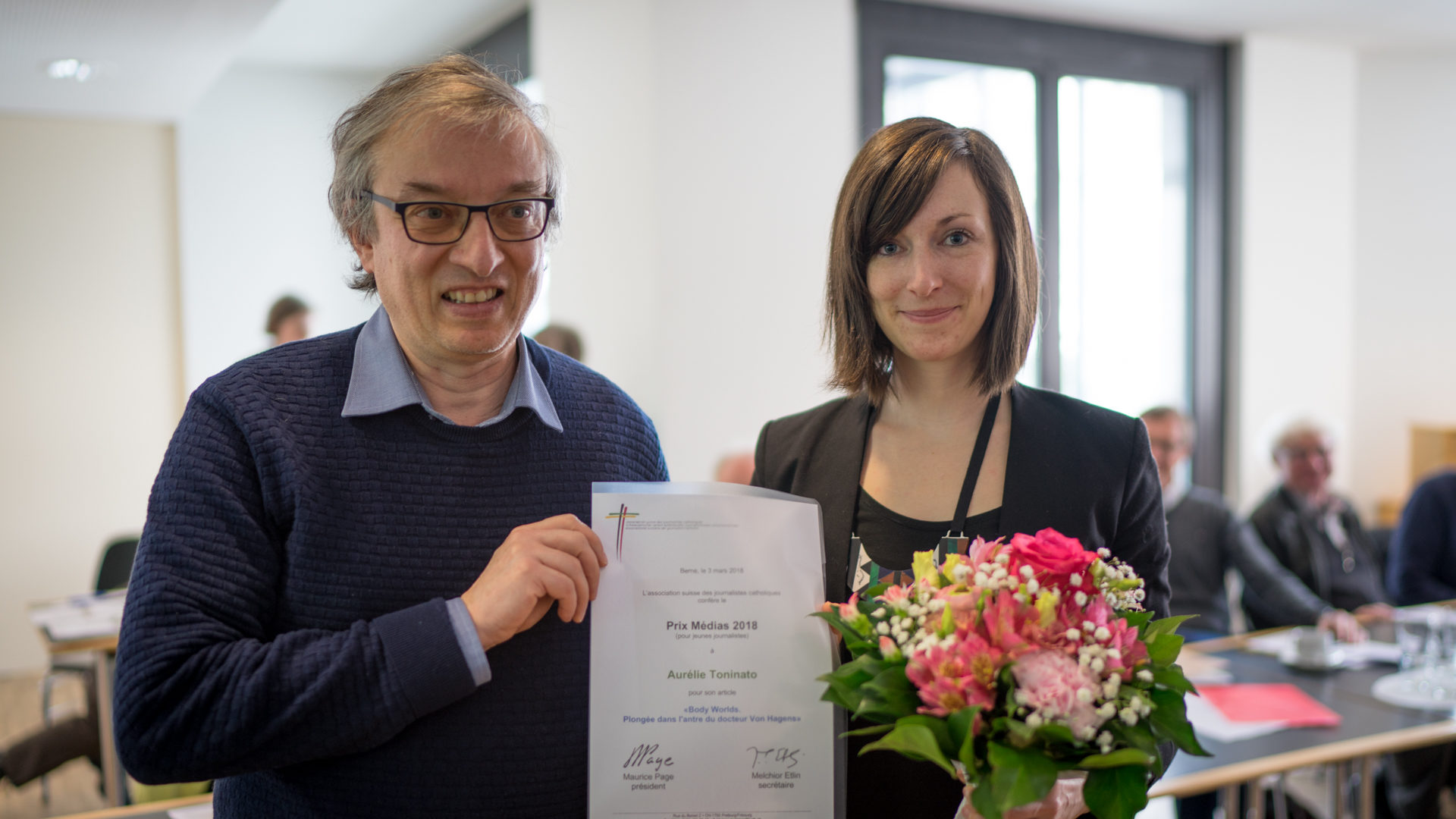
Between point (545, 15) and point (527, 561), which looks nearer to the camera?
point (527, 561)

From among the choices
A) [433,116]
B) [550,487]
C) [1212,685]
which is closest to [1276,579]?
[1212,685]

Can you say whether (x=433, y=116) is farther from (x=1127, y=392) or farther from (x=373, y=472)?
(x=1127, y=392)

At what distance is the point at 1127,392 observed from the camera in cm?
684

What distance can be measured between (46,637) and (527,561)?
348cm

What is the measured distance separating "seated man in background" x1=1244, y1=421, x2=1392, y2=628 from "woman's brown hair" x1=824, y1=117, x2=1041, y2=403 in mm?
3412

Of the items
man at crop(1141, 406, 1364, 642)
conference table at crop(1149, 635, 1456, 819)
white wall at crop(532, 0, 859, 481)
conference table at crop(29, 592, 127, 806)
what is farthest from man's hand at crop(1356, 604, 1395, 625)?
conference table at crop(29, 592, 127, 806)

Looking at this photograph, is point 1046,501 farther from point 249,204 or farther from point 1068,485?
point 249,204

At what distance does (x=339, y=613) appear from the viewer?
4.12 ft

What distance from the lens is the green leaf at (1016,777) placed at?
101 centimetres

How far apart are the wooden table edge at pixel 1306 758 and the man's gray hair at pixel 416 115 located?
1883mm

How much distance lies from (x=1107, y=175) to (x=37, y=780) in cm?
676

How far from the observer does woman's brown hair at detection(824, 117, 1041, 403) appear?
1.49 m

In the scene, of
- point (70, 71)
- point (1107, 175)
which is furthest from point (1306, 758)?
point (70, 71)

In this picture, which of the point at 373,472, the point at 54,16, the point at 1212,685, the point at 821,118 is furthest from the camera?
the point at 821,118
